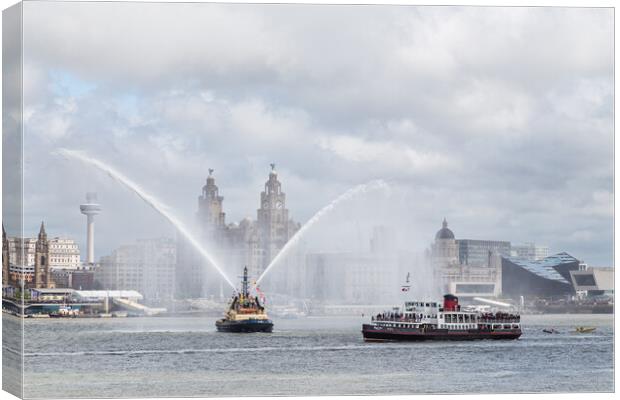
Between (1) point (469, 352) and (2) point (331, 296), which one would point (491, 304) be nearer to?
(2) point (331, 296)

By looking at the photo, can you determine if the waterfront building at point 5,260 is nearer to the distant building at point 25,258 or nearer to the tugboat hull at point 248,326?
the distant building at point 25,258

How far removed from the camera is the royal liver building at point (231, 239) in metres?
63.9

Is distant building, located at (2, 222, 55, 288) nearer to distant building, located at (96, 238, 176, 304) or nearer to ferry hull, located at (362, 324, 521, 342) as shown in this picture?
distant building, located at (96, 238, 176, 304)

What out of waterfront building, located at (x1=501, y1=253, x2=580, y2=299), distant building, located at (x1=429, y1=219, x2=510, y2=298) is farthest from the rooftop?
distant building, located at (x1=429, y1=219, x2=510, y2=298)

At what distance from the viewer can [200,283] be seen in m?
100

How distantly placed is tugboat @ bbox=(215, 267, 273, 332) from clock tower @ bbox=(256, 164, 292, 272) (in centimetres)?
289

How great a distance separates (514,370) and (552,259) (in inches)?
1095

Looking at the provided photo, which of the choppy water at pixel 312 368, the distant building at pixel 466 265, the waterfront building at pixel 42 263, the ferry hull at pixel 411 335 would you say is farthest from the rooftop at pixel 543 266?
the waterfront building at pixel 42 263

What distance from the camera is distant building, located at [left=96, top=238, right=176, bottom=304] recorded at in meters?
82.6

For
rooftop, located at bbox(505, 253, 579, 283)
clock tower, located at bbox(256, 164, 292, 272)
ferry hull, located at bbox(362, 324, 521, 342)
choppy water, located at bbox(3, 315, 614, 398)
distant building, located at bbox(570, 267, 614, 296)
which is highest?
clock tower, located at bbox(256, 164, 292, 272)

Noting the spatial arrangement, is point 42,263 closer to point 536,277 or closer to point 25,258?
point 25,258

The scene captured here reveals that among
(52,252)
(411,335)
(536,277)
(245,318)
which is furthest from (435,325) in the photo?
(536,277)

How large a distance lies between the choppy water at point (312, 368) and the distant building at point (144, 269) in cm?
1980

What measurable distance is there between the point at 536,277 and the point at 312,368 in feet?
167
